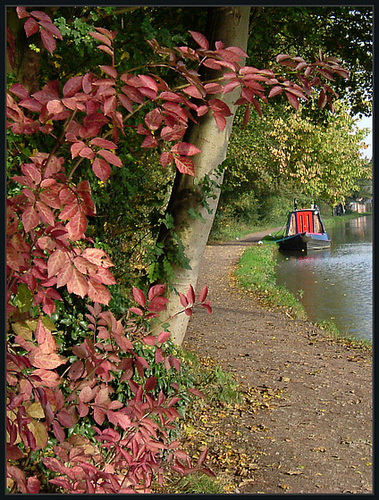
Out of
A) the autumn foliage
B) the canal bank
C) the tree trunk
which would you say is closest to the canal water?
the canal bank

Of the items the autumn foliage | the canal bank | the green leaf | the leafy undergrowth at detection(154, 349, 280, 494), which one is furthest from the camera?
the canal bank

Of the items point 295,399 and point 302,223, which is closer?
point 295,399

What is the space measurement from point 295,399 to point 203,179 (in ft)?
7.54

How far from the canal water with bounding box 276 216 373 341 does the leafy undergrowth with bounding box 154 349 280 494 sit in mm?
4402

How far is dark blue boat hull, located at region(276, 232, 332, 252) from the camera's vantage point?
21.5 metres

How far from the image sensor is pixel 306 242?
851 inches

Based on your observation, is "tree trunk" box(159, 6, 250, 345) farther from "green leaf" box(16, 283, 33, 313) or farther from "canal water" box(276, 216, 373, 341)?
"canal water" box(276, 216, 373, 341)

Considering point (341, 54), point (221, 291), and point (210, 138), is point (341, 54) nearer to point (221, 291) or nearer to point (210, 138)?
point (210, 138)

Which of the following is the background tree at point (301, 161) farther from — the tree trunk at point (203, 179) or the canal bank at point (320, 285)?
the tree trunk at point (203, 179)

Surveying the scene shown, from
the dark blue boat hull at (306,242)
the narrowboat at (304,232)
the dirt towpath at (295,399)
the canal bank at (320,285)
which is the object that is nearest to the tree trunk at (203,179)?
the dirt towpath at (295,399)

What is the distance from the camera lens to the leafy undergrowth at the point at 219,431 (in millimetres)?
3201

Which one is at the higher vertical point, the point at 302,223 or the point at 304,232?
the point at 302,223

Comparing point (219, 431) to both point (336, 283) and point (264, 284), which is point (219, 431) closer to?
point (264, 284)

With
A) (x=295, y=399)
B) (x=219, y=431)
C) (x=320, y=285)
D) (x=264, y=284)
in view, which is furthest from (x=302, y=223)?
(x=219, y=431)
